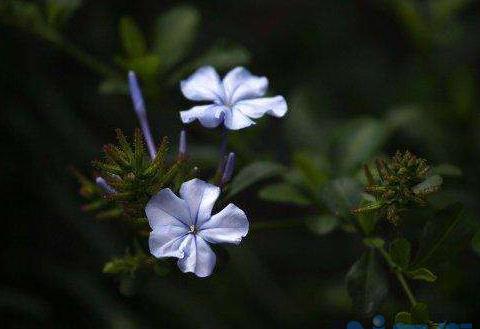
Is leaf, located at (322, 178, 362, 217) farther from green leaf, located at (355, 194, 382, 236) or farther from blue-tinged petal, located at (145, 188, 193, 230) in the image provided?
blue-tinged petal, located at (145, 188, 193, 230)

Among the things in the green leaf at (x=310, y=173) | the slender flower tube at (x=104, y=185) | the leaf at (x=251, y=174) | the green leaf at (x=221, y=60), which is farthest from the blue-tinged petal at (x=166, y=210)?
the green leaf at (x=221, y=60)

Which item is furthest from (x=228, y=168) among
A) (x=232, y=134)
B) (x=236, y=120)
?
(x=232, y=134)

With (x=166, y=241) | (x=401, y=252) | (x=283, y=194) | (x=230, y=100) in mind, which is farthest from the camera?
(x=283, y=194)

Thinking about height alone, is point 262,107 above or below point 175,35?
below

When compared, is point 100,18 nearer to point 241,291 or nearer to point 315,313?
point 241,291

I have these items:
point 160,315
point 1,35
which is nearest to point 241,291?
point 160,315

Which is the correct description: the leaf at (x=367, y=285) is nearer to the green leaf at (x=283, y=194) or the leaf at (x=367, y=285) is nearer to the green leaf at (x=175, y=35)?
the green leaf at (x=283, y=194)

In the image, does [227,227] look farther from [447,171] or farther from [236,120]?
[447,171]
